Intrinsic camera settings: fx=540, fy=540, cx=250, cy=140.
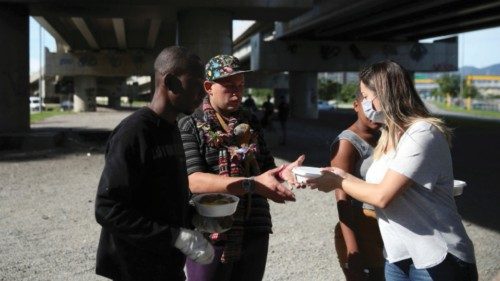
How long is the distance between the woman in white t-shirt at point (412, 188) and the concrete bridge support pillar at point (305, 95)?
127 ft

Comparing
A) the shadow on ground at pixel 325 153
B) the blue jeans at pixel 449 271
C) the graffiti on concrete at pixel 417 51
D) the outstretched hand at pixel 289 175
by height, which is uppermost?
the graffiti on concrete at pixel 417 51

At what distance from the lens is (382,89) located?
2596mm

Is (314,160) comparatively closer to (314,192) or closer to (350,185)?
(314,192)

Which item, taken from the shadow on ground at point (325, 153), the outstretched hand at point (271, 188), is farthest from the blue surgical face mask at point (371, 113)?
the shadow on ground at point (325, 153)

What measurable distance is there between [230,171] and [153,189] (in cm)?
67

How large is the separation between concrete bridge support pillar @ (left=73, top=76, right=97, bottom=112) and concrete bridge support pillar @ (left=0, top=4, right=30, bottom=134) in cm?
3851

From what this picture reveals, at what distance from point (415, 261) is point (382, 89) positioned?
32.2 inches

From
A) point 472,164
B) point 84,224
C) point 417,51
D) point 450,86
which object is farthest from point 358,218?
point 450,86

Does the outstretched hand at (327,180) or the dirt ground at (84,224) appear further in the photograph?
the dirt ground at (84,224)

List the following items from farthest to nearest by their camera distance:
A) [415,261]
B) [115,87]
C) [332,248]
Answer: [115,87], [332,248], [415,261]

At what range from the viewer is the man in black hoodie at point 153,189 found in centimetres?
214

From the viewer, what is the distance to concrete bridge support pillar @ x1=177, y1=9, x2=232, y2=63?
17.2 metres

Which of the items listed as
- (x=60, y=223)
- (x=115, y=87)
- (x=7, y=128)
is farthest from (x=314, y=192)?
(x=115, y=87)

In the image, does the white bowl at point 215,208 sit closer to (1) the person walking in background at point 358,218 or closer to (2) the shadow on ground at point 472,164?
(1) the person walking in background at point 358,218
